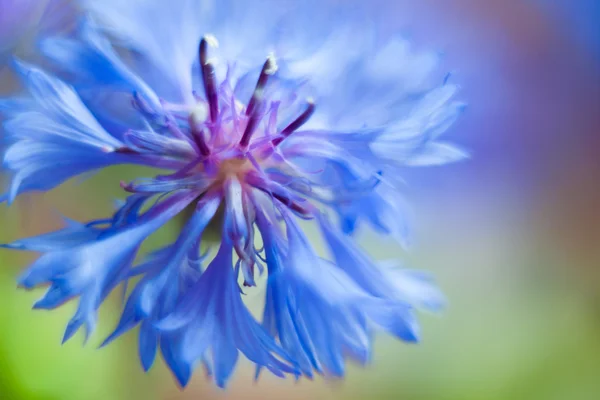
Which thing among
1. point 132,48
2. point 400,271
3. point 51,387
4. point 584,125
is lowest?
point 51,387

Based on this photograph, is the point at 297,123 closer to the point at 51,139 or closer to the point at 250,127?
the point at 250,127

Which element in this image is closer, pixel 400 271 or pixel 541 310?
pixel 400 271

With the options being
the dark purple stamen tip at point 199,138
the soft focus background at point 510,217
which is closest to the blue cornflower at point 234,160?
the dark purple stamen tip at point 199,138

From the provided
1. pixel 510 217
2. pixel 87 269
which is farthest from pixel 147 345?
pixel 510 217

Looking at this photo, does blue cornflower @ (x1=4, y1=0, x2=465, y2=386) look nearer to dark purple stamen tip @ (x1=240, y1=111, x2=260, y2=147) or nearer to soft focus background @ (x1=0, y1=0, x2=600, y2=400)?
dark purple stamen tip @ (x1=240, y1=111, x2=260, y2=147)

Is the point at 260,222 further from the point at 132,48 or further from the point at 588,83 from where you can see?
the point at 588,83

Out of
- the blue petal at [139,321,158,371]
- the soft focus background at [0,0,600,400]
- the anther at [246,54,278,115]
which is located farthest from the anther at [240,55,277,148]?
the soft focus background at [0,0,600,400]

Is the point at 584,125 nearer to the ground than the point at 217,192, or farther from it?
farther from it

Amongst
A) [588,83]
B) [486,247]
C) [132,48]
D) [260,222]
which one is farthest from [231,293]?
[588,83]
